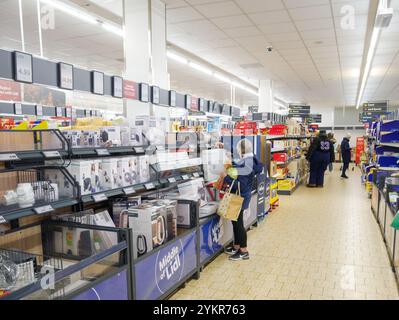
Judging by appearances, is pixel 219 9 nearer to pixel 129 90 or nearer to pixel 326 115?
pixel 129 90

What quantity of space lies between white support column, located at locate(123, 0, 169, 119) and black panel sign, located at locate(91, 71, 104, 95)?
171cm

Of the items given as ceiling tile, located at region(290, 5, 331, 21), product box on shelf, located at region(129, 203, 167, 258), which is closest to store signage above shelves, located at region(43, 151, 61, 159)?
product box on shelf, located at region(129, 203, 167, 258)

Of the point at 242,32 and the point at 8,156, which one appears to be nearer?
the point at 8,156

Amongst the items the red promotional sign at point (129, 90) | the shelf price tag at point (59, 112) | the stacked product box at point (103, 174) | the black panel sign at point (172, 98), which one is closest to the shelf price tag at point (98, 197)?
the stacked product box at point (103, 174)

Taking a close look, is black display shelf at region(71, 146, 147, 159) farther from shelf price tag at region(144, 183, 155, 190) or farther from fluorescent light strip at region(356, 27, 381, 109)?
fluorescent light strip at region(356, 27, 381, 109)

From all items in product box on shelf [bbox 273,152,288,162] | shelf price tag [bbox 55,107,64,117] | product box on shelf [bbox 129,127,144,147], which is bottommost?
product box on shelf [bbox 273,152,288,162]

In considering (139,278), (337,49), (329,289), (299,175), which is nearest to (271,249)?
(329,289)

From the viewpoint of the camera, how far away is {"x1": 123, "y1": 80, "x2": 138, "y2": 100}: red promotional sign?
4.43 meters

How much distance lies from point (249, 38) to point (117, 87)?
4.30 meters

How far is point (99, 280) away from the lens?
2.40m

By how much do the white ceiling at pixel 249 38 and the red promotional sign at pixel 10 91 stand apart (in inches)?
35.3

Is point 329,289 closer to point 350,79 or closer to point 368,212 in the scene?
point 368,212

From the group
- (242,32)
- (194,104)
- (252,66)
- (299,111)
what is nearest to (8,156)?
(194,104)

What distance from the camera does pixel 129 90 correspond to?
15.0 ft
